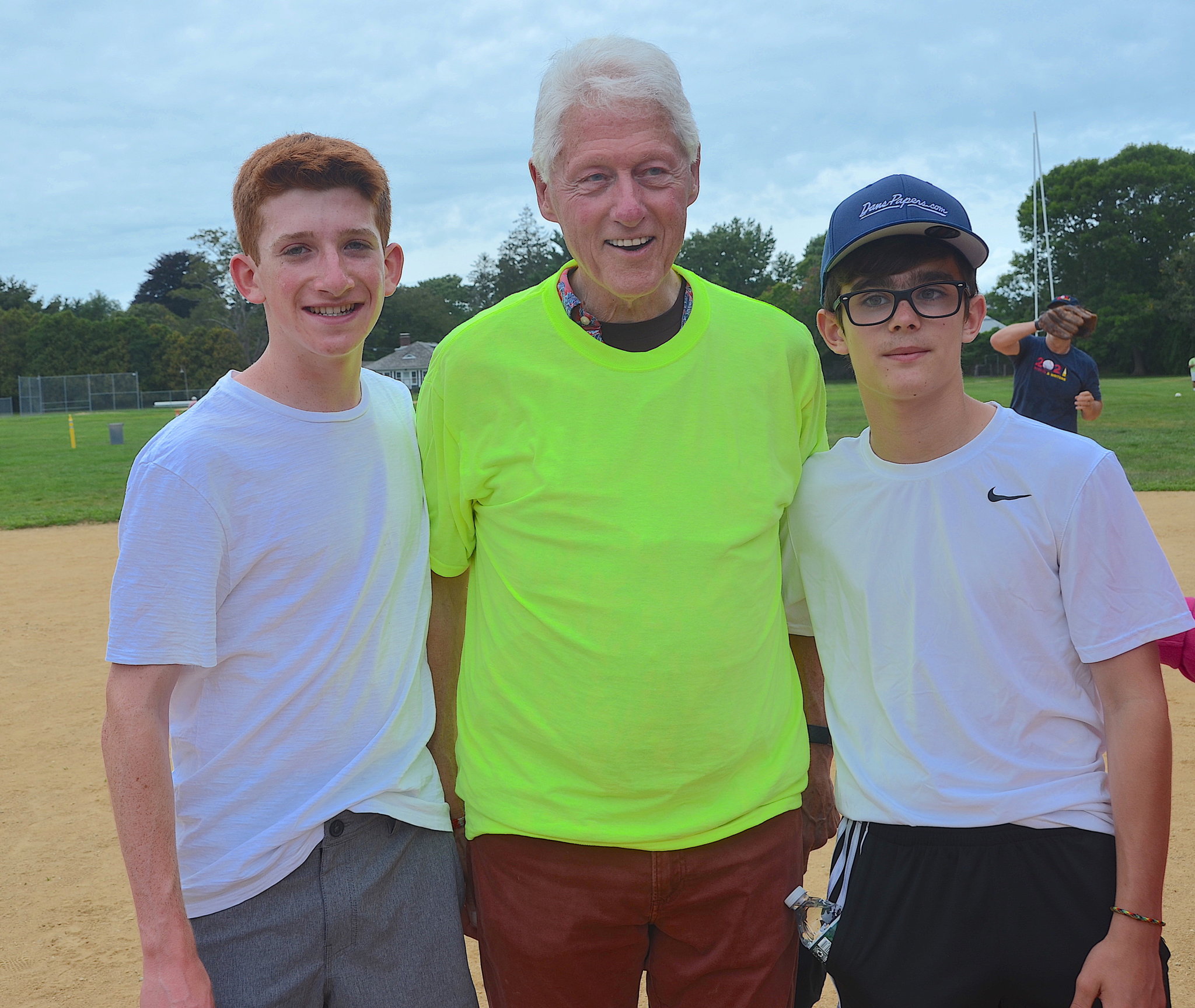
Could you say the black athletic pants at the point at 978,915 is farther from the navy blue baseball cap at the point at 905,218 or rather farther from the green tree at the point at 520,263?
the green tree at the point at 520,263

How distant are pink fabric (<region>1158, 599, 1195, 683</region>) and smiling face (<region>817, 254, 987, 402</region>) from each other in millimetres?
699

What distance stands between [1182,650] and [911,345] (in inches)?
34.3

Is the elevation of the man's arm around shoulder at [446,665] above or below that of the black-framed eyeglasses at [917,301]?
below

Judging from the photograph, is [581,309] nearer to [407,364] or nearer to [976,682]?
[976,682]

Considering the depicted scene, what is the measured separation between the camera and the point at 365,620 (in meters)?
2.18

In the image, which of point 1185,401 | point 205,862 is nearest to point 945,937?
point 205,862

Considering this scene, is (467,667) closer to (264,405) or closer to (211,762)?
(211,762)

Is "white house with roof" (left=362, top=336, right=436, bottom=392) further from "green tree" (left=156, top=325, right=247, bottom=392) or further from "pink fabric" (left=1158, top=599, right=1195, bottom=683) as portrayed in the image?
"pink fabric" (left=1158, top=599, right=1195, bottom=683)

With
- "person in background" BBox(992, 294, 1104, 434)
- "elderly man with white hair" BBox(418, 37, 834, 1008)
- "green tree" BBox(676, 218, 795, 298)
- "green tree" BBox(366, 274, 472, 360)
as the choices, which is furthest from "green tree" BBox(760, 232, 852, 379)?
"elderly man with white hair" BBox(418, 37, 834, 1008)

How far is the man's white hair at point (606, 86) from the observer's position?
2246mm

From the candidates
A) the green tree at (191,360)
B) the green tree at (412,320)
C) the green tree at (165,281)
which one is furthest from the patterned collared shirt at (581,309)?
the green tree at (165,281)

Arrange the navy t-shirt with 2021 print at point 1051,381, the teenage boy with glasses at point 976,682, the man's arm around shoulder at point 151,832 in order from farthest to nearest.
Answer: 1. the navy t-shirt with 2021 print at point 1051,381
2. the teenage boy with glasses at point 976,682
3. the man's arm around shoulder at point 151,832

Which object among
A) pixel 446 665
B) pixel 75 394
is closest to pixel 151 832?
pixel 446 665

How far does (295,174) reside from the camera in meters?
2.19
